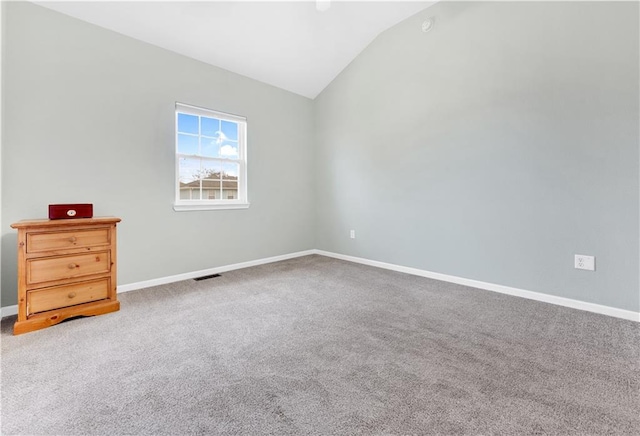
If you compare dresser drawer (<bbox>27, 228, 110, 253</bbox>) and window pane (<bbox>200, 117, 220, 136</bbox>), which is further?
window pane (<bbox>200, 117, 220, 136</bbox>)

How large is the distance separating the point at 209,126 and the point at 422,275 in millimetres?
3124

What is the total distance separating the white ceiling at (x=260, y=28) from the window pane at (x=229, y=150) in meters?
0.90

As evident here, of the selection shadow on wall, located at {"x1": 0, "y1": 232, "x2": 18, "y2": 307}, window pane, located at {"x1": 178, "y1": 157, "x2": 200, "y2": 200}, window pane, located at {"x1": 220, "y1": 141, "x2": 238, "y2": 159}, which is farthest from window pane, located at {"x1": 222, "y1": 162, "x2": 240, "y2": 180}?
shadow on wall, located at {"x1": 0, "y1": 232, "x2": 18, "y2": 307}

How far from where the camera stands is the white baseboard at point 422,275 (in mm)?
2199

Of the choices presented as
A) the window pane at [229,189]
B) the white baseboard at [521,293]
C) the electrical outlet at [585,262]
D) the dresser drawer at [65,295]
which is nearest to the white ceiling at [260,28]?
the window pane at [229,189]

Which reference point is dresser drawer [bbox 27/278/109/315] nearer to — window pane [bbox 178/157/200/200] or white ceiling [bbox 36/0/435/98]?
window pane [bbox 178/157/200/200]

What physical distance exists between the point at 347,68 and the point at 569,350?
3.92 m

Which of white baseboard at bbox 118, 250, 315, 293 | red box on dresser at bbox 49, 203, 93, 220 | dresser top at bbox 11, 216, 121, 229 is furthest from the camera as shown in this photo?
white baseboard at bbox 118, 250, 315, 293

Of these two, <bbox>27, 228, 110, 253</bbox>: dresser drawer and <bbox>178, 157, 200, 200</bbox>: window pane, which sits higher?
<bbox>178, 157, 200, 200</bbox>: window pane

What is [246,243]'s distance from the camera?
12.4 feet

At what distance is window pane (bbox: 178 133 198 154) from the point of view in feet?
10.5

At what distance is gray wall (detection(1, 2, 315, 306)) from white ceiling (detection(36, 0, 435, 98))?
0.14 metres

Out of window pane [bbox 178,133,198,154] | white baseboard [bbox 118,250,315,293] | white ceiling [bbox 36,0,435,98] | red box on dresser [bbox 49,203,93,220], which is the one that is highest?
white ceiling [bbox 36,0,435,98]

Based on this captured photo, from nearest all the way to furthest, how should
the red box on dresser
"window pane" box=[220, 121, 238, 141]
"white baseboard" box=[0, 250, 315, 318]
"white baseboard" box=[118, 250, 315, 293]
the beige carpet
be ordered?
1. the beige carpet
2. the red box on dresser
3. "white baseboard" box=[0, 250, 315, 318]
4. "white baseboard" box=[118, 250, 315, 293]
5. "window pane" box=[220, 121, 238, 141]
